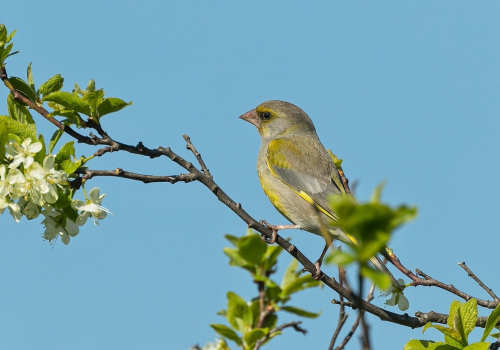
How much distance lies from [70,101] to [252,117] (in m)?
4.83

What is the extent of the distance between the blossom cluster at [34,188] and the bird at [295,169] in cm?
242

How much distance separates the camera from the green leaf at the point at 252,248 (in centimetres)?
254

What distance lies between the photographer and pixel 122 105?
3.90 m

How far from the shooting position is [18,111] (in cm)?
397

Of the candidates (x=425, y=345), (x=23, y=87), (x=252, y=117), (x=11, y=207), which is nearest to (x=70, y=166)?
(x=11, y=207)

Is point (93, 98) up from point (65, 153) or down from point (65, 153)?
up

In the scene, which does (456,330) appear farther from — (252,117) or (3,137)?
(252,117)

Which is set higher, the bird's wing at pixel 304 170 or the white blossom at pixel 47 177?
the bird's wing at pixel 304 170

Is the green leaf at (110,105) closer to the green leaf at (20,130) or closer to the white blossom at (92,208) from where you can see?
the green leaf at (20,130)

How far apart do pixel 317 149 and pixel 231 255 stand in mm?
5102

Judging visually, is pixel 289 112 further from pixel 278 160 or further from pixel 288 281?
pixel 288 281

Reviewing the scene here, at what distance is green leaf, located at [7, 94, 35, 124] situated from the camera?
3.95m

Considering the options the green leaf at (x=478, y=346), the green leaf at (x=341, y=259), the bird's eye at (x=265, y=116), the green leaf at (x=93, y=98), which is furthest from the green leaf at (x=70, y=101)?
the bird's eye at (x=265, y=116)

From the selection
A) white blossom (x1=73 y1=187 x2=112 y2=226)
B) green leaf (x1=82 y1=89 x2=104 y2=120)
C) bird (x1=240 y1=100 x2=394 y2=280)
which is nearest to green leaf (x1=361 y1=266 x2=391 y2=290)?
white blossom (x1=73 y1=187 x2=112 y2=226)
